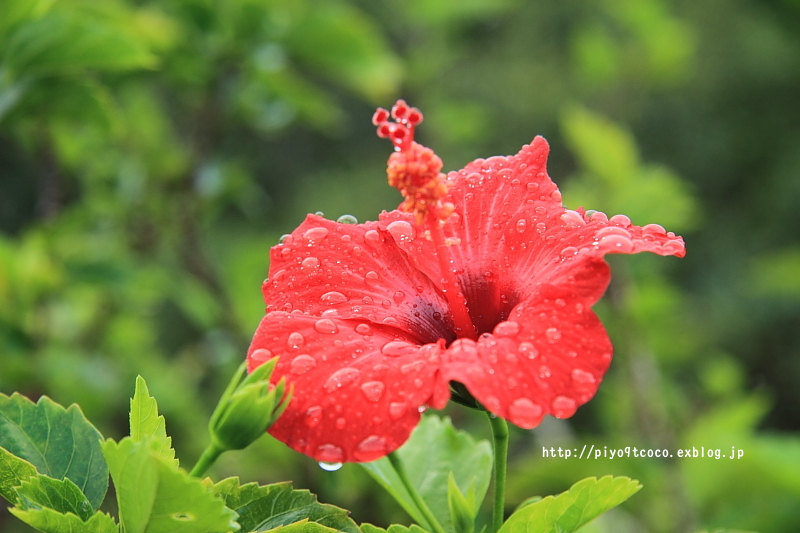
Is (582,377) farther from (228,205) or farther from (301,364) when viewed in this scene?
(228,205)

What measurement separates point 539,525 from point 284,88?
1.40m

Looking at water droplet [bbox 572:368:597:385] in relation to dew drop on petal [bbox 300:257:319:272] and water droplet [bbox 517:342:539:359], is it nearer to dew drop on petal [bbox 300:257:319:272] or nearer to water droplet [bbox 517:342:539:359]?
water droplet [bbox 517:342:539:359]

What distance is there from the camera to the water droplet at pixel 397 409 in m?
0.55

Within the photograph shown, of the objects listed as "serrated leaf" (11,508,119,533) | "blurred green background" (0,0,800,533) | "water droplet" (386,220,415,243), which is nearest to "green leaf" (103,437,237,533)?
"serrated leaf" (11,508,119,533)

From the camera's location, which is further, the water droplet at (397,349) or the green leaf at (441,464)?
the green leaf at (441,464)

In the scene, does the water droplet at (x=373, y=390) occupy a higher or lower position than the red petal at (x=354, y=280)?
A: lower

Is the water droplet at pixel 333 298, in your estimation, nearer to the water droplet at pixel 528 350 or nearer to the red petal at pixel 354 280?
the red petal at pixel 354 280

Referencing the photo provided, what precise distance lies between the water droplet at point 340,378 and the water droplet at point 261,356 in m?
0.06

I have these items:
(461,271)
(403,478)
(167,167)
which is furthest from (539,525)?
(167,167)

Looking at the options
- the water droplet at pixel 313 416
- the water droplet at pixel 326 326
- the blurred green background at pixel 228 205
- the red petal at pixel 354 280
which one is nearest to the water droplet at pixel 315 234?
the red petal at pixel 354 280

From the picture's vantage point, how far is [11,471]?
0.60 m

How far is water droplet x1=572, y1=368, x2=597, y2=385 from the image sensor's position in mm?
541

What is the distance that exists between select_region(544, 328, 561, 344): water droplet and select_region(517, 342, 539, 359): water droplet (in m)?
0.02

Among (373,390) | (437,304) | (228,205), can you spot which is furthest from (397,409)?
(228,205)
